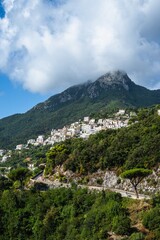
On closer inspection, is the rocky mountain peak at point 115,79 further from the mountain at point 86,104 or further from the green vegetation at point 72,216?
the green vegetation at point 72,216

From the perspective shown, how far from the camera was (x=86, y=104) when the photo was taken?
178 m

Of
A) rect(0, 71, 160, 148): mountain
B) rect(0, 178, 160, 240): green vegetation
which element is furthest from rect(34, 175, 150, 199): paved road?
rect(0, 71, 160, 148): mountain

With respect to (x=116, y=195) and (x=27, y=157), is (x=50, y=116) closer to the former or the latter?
(x=27, y=157)

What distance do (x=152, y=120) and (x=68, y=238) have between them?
26031 mm

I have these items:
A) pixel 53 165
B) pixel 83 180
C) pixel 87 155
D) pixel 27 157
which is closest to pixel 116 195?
pixel 83 180

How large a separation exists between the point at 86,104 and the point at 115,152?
Answer: 458 feet

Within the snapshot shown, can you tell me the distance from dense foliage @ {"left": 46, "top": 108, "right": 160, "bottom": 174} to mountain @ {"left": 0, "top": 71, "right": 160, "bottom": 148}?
103305 millimetres

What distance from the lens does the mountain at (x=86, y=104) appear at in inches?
6412

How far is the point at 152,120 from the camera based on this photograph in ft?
153

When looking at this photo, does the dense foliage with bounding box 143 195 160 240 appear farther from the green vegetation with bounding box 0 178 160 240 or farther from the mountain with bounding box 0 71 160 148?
the mountain with bounding box 0 71 160 148

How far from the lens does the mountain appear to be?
163 meters

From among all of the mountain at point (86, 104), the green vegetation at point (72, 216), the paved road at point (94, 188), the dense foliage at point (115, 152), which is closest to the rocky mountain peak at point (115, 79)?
the mountain at point (86, 104)

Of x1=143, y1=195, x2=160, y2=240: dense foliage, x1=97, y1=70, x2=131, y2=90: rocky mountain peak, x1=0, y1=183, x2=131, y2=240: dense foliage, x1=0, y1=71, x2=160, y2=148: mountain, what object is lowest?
x1=143, y1=195, x2=160, y2=240: dense foliage

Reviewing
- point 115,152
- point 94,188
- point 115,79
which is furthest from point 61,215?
point 115,79
